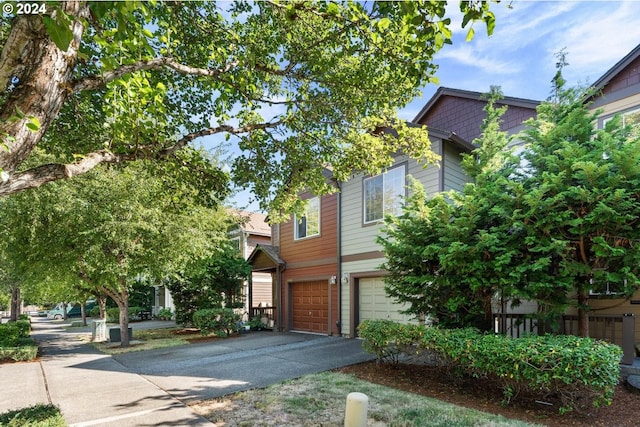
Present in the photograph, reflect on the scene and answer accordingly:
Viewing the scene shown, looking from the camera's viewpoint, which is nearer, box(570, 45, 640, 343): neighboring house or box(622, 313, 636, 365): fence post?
box(622, 313, 636, 365): fence post

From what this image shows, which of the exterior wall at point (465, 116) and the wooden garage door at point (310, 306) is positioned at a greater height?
the exterior wall at point (465, 116)

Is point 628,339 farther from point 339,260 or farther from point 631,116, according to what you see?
point 339,260

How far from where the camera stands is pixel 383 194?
37.9 ft

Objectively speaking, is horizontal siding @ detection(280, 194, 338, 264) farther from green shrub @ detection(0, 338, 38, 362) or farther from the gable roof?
green shrub @ detection(0, 338, 38, 362)

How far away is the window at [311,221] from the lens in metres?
14.2

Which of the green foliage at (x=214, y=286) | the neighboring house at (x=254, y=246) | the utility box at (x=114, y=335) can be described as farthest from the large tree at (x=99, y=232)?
the neighboring house at (x=254, y=246)

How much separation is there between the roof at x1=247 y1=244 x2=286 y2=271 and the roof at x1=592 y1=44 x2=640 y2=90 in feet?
38.3

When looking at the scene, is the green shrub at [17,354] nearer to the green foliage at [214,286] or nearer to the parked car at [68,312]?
the green foliage at [214,286]

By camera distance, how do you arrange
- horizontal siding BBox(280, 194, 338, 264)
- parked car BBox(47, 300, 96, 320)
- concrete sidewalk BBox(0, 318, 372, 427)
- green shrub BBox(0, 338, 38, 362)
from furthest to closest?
parked car BBox(47, 300, 96, 320), horizontal siding BBox(280, 194, 338, 264), green shrub BBox(0, 338, 38, 362), concrete sidewalk BBox(0, 318, 372, 427)

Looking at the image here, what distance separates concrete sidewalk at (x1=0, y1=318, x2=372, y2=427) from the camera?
5.62 metres

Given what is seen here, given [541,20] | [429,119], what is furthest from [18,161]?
[429,119]

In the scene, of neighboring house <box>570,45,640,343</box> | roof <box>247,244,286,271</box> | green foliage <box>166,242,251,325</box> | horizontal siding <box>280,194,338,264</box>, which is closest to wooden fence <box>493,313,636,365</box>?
neighboring house <box>570,45,640,343</box>

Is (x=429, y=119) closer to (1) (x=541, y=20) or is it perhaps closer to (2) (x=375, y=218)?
(2) (x=375, y=218)

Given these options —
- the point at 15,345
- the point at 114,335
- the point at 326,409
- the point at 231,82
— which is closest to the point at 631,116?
the point at 231,82
